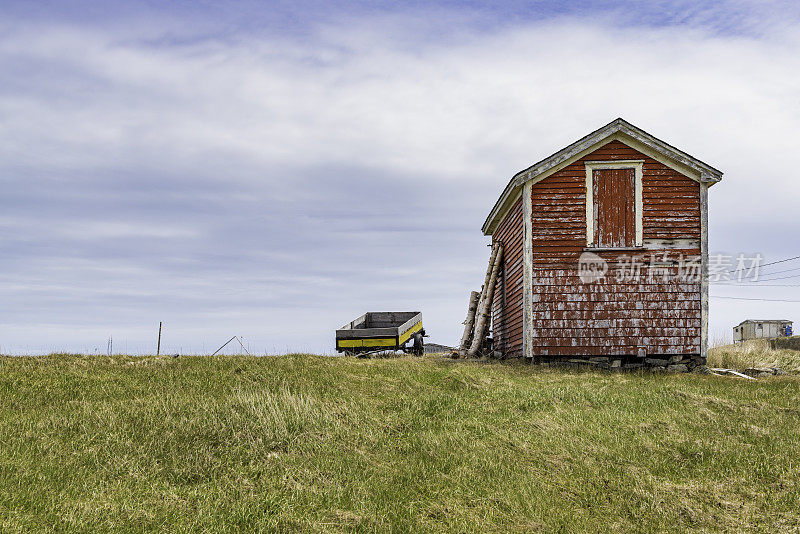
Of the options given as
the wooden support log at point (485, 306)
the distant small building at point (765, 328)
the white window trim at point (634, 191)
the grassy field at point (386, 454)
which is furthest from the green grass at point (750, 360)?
the distant small building at point (765, 328)

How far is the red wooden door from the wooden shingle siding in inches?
87.2

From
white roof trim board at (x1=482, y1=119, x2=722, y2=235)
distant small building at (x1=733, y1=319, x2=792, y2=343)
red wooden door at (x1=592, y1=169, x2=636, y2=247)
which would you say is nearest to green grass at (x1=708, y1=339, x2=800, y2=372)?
red wooden door at (x1=592, y1=169, x2=636, y2=247)

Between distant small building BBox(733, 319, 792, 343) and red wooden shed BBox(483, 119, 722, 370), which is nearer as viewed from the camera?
red wooden shed BBox(483, 119, 722, 370)

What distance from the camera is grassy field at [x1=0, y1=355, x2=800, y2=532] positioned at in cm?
699

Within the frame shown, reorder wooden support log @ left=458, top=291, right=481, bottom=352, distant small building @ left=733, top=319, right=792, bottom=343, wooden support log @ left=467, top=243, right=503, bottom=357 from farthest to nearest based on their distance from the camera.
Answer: distant small building @ left=733, top=319, right=792, bottom=343 < wooden support log @ left=458, top=291, right=481, bottom=352 < wooden support log @ left=467, top=243, right=503, bottom=357

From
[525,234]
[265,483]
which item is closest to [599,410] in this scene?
[265,483]

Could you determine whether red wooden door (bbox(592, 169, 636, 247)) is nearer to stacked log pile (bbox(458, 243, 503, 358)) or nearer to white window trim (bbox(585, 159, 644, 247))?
white window trim (bbox(585, 159, 644, 247))

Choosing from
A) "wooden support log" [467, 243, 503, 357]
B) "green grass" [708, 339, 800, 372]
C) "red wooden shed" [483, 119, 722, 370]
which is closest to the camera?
"red wooden shed" [483, 119, 722, 370]

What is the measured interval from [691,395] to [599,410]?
9.36 ft

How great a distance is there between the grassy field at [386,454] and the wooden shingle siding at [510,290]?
5.68 metres

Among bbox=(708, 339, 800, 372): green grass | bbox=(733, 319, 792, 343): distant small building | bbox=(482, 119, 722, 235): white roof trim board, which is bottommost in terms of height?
bbox=(708, 339, 800, 372): green grass

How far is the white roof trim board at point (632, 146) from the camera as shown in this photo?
61.9 ft

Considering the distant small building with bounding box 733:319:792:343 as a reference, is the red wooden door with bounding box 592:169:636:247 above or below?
above

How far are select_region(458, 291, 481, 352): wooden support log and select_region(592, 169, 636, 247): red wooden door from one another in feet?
23.9
